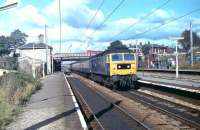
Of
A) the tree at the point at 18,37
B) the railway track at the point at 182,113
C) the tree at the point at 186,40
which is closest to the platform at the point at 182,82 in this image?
the railway track at the point at 182,113

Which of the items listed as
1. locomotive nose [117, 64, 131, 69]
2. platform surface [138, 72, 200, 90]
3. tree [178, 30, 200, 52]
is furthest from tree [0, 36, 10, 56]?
locomotive nose [117, 64, 131, 69]

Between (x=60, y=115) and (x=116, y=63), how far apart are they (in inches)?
714

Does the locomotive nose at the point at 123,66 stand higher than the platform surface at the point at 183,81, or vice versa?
the locomotive nose at the point at 123,66

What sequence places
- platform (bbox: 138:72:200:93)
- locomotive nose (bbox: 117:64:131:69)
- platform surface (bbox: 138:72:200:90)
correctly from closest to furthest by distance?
platform (bbox: 138:72:200:93) < platform surface (bbox: 138:72:200:90) < locomotive nose (bbox: 117:64:131:69)

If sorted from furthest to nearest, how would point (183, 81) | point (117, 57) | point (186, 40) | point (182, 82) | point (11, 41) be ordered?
point (11, 41) → point (186, 40) → point (183, 81) → point (117, 57) → point (182, 82)

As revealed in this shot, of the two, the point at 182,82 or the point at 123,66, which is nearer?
the point at 182,82

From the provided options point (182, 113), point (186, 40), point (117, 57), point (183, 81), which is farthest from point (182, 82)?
point (186, 40)

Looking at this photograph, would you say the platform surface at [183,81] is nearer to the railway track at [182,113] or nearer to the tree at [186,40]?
the railway track at [182,113]

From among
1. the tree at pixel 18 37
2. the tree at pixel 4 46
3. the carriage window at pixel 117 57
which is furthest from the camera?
the tree at pixel 18 37

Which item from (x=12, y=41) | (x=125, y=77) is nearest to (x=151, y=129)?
(x=125, y=77)

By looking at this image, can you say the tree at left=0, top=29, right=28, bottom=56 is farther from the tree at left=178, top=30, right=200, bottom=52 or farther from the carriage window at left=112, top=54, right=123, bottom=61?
the carriage window at left=112, top=54, right=123, bottom=61

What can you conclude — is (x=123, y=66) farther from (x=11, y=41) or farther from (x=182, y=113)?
(x=11, y=41)

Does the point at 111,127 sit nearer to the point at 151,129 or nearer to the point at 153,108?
the point at 151,129

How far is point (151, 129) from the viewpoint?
1452 cm
